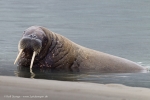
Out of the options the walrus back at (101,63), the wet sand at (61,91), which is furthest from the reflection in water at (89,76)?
the wet sand at (61,91)

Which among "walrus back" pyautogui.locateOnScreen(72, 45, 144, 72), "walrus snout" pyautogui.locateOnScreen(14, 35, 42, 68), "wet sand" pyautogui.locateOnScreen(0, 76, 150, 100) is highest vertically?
"walrus snout" pyautogui.locateOnScreen(14, 35, 42, 68)

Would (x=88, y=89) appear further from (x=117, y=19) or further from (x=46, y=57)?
(x=117, y=19)

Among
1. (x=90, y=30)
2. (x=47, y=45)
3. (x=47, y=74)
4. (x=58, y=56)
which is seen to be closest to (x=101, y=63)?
(x=58, y=56)

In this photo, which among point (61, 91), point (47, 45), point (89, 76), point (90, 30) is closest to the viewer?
point (61, 91)

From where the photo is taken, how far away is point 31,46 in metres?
10.6

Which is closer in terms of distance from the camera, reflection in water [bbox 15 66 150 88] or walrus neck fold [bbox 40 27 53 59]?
reflection in water [bbox 15 66 150 88]

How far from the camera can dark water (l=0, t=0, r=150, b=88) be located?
10.2 m

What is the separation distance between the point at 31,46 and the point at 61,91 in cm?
419

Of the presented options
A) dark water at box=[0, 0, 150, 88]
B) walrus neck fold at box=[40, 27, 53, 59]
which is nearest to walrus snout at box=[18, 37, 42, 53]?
walrus neck fold at box=[40, 27, 53, 59]

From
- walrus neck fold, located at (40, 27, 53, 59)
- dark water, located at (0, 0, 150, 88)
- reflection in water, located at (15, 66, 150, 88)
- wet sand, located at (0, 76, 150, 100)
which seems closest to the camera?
wet sand, located at (0, 76, 150, 100)

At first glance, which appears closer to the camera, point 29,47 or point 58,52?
point 29,47

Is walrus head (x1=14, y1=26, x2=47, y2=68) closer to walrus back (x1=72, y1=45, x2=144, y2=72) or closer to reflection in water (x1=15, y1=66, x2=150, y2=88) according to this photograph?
reflection in water (x1=15, y1=66, x2=150, y2=88)

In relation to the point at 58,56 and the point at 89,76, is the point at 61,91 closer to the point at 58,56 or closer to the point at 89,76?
the point at 89,76

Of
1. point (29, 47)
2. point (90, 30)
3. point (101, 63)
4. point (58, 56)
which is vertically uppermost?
point (90, 30)
